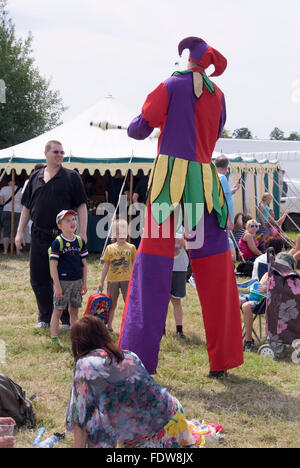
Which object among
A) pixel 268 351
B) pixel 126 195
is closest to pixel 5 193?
pixel 126 195

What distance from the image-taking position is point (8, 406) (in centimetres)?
337

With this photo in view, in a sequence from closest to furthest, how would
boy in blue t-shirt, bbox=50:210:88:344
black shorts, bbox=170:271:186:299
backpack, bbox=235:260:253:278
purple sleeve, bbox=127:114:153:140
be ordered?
purple sleeve, bbox=127:114:153:140 < boy in blue t-shirt, bbox=50:210:88:344 < black shorts, bbox=170:271:186:299 < backpack, bbox=235:260:253:278

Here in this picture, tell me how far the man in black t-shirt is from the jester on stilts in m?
1.29

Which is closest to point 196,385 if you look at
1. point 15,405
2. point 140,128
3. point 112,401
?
point 15,405

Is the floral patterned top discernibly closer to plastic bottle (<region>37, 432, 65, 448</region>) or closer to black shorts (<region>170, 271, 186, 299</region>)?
plastic bottle (<region>37, 432, 65, 448</region>)

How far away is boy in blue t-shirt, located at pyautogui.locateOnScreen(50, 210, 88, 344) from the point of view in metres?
4.99

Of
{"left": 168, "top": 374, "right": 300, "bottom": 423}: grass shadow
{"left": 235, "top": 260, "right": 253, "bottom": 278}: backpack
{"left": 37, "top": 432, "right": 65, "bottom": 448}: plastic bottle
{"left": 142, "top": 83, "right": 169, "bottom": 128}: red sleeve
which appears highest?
{"left": 142, "top": 83, "right": 169, "bottom": 128}: red sleeve

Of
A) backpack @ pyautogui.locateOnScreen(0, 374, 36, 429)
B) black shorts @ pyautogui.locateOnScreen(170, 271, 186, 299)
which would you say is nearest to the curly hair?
backpack @ pyautogui.locateOnScreen(0, 374, 36, 429)

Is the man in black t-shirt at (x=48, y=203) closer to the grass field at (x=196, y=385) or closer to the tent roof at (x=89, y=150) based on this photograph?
the grass field at (x=196, y=385)

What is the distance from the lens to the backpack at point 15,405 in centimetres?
337

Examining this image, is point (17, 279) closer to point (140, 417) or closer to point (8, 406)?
point (8, 406)

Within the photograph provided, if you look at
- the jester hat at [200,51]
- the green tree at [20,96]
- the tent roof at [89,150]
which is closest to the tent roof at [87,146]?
the tent roof at [89,150]

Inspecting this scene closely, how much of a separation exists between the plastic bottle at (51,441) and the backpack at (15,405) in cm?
25

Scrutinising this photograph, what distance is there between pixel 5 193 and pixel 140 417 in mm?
9138
